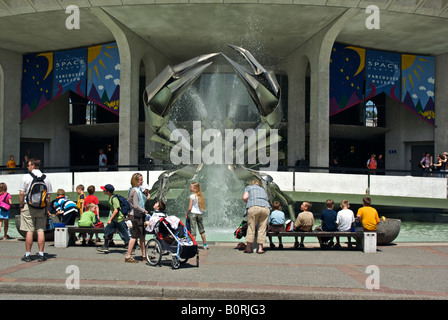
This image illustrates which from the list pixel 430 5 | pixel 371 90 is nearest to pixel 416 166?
pixel 371 90

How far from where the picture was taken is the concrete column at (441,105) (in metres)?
23.5

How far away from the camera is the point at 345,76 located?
76.5ft

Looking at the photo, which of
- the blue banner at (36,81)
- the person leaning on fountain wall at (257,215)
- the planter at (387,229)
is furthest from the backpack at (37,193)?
the blue banner at (36,81)

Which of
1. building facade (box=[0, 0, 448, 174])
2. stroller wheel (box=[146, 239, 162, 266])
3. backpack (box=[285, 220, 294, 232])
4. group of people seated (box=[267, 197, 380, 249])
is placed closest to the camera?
stroller wheel (box=[146, 239, 162, 266])

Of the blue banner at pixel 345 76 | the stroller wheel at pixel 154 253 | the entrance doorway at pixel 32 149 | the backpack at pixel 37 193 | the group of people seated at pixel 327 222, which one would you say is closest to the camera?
the stroller wheel at pixel 154 253

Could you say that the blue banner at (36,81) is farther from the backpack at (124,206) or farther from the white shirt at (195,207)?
the backpack at (124,206)

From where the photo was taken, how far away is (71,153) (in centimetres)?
2981

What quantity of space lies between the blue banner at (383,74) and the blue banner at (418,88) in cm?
36

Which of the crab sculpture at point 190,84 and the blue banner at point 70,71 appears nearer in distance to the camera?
the crab sculpture at point 190,84

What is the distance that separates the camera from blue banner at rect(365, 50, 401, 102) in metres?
23.5

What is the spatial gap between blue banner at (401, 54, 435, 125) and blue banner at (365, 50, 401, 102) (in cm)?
36

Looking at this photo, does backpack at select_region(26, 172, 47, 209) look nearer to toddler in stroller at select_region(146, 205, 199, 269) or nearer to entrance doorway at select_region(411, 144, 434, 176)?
toddler in stroller at select_region(146, 205, 199, 269)

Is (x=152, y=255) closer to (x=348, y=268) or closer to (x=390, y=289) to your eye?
(x=348, y=268)

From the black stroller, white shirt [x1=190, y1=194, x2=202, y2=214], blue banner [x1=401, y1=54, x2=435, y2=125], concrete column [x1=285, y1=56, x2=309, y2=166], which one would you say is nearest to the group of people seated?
white shirt [x1=190, y1=194, x2=202, y2=214]
